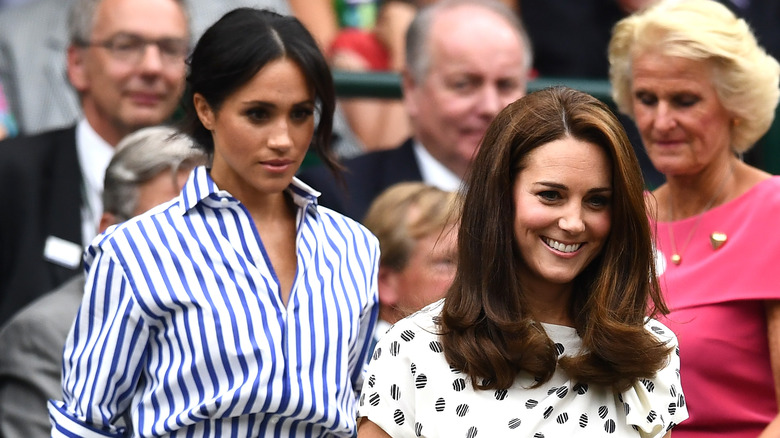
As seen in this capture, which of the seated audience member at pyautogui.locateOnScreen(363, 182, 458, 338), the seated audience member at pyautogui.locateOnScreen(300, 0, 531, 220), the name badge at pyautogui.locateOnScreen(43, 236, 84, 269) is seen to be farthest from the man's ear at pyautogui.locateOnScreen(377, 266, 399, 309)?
the name badge at pyautogui.locateOnScreen(43, 236, 84, 269)

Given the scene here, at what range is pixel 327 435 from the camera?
2.96 meters

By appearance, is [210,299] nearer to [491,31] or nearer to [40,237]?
[40,237]

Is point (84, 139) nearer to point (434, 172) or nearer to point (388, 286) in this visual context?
point (434, 172)

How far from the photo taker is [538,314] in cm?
270

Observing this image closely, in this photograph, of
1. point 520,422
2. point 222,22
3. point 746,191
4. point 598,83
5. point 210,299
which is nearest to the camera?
point 520,422

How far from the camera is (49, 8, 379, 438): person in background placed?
9.24 ft

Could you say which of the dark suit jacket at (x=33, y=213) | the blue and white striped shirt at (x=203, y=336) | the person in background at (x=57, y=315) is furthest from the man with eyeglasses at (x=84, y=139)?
the blue and white striped shirt at (x=203, y=336)

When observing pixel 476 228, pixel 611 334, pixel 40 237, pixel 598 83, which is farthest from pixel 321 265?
pixel 598 83

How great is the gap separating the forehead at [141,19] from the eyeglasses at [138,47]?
0.07 ft

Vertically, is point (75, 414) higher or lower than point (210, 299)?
lower

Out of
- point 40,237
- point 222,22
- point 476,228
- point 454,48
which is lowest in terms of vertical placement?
point 40,237

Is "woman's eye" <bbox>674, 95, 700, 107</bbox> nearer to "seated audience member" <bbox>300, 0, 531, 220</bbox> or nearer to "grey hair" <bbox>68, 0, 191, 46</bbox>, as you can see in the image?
"seated audience member" <bbox>300, 0, 531, 220</bbox>

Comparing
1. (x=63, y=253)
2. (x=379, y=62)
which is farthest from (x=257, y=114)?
(x=379, y=62)

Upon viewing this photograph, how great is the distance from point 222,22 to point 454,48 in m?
1.99
